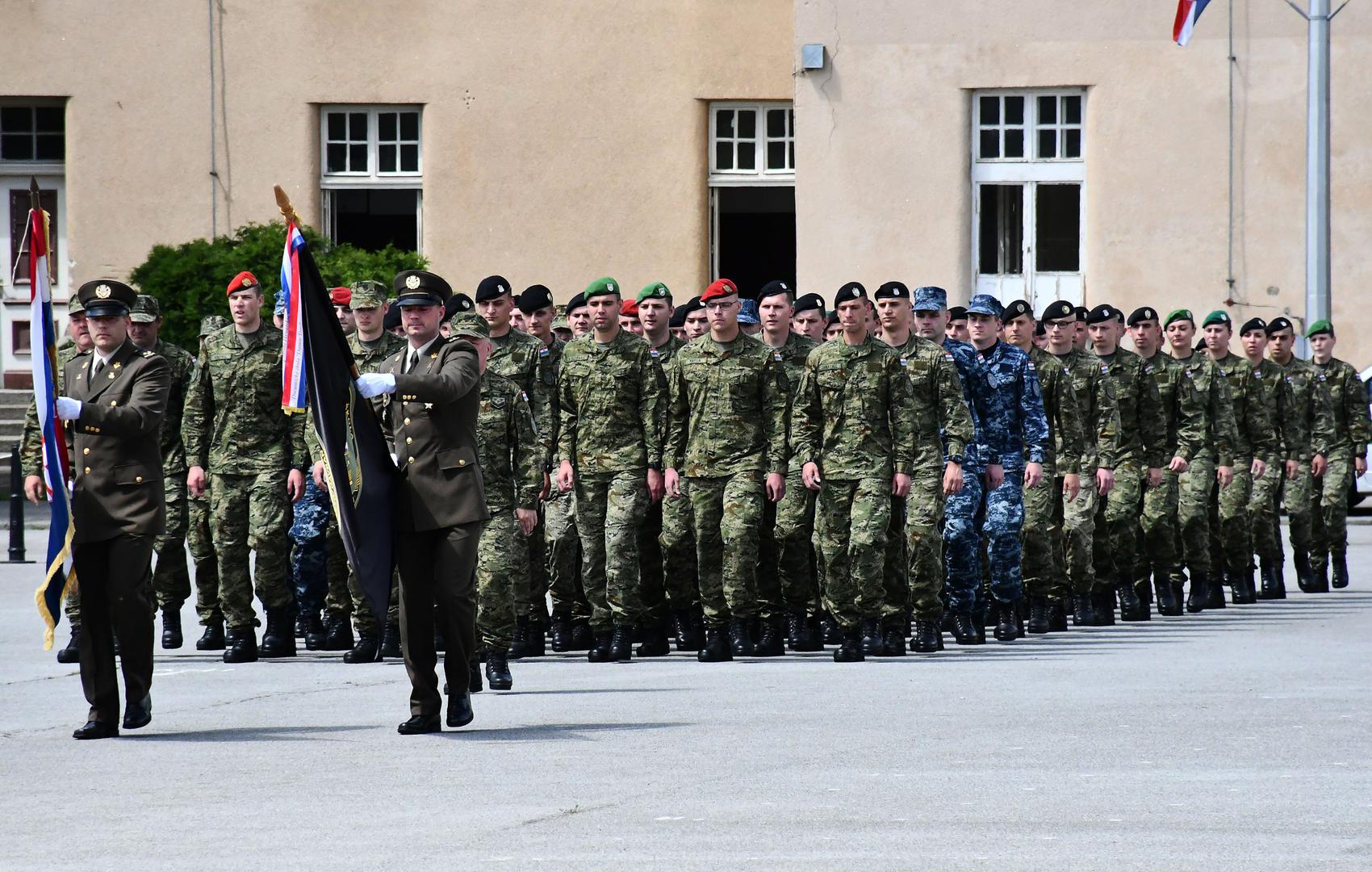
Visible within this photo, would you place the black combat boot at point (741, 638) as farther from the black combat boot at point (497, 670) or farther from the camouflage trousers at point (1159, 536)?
the camouflage trousers at point (1159, 536)

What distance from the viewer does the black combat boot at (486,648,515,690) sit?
11352 millimetres

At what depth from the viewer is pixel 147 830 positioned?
748 centimetres

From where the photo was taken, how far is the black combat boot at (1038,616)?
14.6m

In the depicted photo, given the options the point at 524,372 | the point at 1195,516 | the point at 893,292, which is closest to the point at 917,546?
the point at 893,292

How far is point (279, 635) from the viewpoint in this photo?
1320cm

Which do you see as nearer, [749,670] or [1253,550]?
Answer: [749,670]

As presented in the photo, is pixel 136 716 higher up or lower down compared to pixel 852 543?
lower down

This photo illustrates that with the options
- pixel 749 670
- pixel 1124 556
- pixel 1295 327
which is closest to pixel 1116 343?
Answer: pixel 1124 556

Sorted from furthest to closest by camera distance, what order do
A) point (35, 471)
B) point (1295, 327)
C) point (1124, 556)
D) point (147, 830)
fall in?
1. point (1295, 327)
2. point (1124, 556)
3. point (35, 471)
4. point (147, 830)

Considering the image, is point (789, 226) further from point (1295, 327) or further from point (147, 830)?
point (147, 830)

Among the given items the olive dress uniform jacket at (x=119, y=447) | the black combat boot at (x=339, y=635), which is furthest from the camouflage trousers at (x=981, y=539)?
the olive dress uniform jacket at (x=119, y=447)

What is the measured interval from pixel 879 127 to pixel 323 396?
19681 millimetres

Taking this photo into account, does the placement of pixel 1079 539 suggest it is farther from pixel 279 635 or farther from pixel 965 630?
pixel 279 635

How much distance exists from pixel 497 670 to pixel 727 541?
1.94 meters
